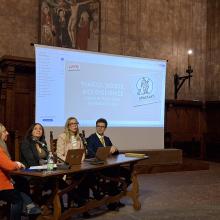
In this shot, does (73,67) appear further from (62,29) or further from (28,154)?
(28,154)

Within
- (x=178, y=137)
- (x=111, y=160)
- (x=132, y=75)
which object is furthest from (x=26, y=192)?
(x=178, y=137)

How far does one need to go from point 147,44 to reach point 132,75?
286 centimetres

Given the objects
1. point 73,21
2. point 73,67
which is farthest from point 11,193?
point 73,21

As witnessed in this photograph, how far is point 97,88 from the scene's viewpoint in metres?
7.89

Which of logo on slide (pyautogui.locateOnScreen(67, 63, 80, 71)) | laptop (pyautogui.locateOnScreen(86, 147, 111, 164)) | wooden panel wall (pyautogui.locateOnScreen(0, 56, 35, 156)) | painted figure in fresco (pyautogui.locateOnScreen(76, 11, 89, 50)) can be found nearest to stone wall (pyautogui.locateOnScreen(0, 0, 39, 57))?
wooden panel wall (pyautogui.locateOnScreen(0, 56, 35, 156))

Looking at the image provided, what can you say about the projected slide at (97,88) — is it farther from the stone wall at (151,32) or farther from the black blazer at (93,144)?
the stone wall at (151,32)

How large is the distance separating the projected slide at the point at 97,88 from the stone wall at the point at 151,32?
188cm

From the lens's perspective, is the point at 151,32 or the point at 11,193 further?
the point at 151,32

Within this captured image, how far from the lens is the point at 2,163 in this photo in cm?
369

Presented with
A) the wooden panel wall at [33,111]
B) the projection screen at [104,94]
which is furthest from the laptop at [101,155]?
the wooden panel wall at [33,111]

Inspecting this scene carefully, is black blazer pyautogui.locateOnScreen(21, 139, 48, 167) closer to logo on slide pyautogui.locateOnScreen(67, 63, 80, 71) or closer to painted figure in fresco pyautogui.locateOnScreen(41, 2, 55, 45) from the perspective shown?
logo on slide pyautogui.locateOnScreen(67, 63, 80, 71)

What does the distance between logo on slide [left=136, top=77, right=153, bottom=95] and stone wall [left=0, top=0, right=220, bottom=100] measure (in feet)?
6.60

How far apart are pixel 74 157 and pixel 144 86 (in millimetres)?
4511

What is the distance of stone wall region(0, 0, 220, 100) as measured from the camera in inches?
350
